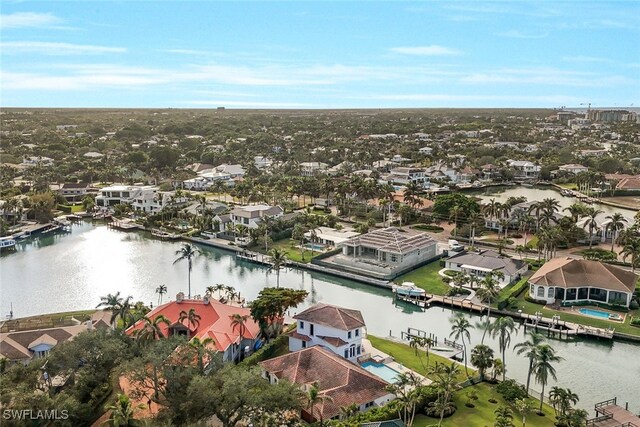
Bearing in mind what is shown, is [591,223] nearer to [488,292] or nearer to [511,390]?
[488,292]

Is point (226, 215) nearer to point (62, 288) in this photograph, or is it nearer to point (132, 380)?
point (62, 288)

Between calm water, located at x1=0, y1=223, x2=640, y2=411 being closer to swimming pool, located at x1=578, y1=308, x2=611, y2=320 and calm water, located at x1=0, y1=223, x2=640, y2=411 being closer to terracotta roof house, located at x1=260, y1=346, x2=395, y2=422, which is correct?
swimming pool, located at x1=578, y1=308, x2=611, y2=320

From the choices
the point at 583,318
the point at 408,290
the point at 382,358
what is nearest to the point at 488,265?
the point at 408,290

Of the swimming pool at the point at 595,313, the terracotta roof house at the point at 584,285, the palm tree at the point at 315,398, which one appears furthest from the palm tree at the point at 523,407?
the terracotta roof house at the point at 584,285

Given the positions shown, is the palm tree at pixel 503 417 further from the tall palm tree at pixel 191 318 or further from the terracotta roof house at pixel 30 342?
the terracotta roof house at pixel 30 342

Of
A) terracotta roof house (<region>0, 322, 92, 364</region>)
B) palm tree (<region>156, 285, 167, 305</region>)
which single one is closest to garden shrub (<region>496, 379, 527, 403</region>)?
terracotta roof house (<region>0, 322, 92, 364</region>)

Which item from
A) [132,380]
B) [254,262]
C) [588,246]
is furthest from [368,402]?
[588,246]
